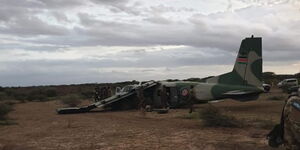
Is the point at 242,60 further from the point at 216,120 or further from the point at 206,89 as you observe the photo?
the point at 216,120

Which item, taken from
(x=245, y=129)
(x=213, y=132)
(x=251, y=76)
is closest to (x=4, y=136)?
(x=213, y=132)

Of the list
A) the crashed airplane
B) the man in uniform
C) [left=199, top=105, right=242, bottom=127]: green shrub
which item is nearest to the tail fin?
the crashed airplane

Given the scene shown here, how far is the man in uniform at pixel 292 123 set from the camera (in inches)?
202

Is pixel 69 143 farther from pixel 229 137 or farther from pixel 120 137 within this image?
pixel 229 137

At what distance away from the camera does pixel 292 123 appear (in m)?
5.20

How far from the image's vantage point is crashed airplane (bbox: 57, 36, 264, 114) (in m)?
22.1

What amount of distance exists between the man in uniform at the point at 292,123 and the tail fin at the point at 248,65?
17.1 meters

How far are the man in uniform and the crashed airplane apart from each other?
16704 mm

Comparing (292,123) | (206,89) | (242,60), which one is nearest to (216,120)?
(206,89)

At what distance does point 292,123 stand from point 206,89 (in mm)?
17837

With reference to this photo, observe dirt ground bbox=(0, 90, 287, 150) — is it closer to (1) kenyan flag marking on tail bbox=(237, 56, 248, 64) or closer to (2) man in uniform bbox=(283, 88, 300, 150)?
(2) man in uniform bbox=(283, 88, 300, 150)

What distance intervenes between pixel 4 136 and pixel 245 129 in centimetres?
805

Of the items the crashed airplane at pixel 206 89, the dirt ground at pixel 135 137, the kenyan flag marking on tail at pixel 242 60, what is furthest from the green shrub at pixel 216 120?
the kenyan flag marking on tail at pixel 242 60

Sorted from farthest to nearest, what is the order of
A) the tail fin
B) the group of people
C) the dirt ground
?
the group of people, the tail fin, the dirt ground
